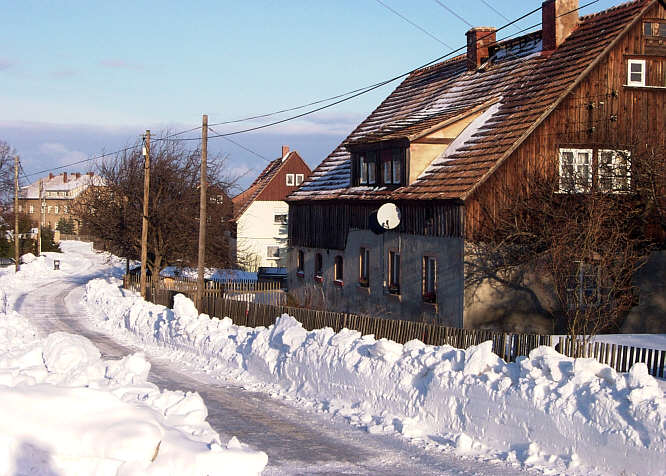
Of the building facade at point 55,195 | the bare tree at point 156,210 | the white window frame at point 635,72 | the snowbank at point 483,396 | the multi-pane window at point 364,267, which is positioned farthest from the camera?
the building facade at point 55,195

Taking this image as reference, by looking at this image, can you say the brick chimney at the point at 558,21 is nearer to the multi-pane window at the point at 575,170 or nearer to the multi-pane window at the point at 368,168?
the multi-pane window at the point at 575,170

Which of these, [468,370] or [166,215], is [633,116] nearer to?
[468,370]

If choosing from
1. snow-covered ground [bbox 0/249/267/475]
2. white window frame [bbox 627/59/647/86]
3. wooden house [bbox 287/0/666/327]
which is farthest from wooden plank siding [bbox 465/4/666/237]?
snow-covered ground [bbox 0/249/267/475]

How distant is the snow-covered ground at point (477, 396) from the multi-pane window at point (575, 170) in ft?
28.6

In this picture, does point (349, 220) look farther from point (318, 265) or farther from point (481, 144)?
point (481, 144)

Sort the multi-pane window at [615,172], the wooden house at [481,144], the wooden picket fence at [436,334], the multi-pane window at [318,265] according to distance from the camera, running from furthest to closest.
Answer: the multi-pane window at [318,265]
the wooden house at [481,144]
the multi-pane window at [615,172]
the wooden picket fence at [436,334]

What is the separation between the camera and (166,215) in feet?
142

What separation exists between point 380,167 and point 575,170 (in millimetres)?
7032

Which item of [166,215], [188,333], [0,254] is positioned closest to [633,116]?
[188,333]

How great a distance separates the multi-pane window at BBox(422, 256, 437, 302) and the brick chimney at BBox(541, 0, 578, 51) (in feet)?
28.6

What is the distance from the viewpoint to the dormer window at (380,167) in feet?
87.7

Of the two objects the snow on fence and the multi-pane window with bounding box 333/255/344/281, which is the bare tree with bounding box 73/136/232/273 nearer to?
the snow on fence

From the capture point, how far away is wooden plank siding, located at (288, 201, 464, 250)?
2333 centimetres

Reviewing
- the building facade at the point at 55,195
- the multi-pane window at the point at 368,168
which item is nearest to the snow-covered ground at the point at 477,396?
the multi-pane window at the point at 368,168
